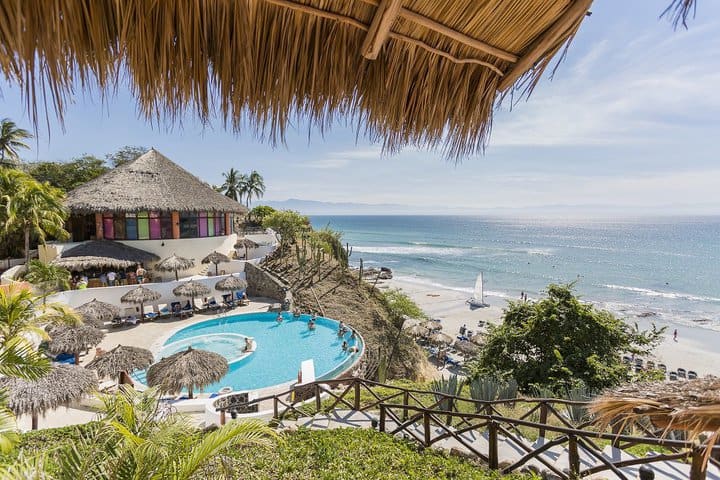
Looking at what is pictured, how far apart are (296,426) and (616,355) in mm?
6880

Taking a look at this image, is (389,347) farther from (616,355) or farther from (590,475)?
(590,475)

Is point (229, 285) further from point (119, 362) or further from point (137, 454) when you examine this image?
point (137, 454)

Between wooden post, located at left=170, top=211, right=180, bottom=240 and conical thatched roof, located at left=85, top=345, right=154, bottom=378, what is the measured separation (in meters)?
10.6

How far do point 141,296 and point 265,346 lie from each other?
204 inches

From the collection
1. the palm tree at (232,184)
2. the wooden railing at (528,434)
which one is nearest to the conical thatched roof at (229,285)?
the wooden railing at (528,434)

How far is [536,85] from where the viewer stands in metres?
1.61

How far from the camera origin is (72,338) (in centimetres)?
844

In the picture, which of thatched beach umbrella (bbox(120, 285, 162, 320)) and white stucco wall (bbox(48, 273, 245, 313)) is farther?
thatched beach umbrella (bbox(120, 285, 162, 320))

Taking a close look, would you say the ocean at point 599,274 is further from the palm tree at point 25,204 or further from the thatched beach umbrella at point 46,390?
the palm tree at point 25,204

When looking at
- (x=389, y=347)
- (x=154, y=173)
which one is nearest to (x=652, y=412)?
(x=389, y=347)

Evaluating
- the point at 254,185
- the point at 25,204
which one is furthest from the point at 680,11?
the point at 254,185

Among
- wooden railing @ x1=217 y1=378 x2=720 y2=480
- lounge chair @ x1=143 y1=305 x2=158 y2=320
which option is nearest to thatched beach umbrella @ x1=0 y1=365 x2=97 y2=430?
wooden railing @ x1=217 y1=378 x2=720 y2=480

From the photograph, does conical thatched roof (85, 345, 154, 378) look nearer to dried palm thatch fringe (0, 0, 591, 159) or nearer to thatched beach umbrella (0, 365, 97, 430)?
thatched beach umbrella (0, 365, 97, 430)

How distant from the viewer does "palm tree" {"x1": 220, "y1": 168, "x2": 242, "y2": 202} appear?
45312mm
